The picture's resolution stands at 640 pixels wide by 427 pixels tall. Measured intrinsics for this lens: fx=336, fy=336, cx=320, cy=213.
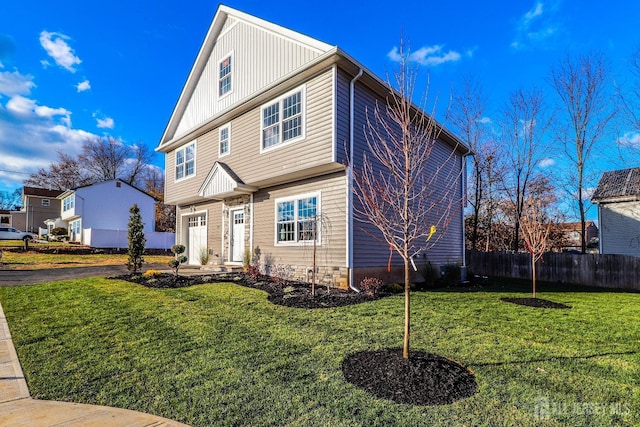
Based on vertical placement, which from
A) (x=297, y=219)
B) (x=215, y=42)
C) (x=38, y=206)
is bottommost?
(x=297, y=219)

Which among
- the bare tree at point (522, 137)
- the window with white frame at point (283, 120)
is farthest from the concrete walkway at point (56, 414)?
the bare tree at point (522, 137)

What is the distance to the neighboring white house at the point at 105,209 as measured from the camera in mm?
30062

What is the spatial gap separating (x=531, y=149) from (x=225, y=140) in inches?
657

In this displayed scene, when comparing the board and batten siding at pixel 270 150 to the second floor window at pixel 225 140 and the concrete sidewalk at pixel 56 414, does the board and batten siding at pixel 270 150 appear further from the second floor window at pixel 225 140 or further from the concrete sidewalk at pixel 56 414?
the concrete sidewalk at pixel 56 414

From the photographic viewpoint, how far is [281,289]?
8.75 meters

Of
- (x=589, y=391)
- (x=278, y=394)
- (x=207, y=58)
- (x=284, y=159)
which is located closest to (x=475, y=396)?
(x=589, y=391)

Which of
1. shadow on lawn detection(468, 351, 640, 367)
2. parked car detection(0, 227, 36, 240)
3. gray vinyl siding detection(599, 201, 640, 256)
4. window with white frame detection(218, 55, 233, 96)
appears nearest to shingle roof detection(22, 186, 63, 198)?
parked car detection(0, 227, 36, 240)

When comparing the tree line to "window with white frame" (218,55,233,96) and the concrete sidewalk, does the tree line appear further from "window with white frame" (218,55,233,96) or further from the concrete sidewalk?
the concrete sidewalk

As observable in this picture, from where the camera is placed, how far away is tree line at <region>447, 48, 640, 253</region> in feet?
54.9

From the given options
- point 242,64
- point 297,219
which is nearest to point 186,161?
point 242,64

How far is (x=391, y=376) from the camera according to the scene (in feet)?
11.7

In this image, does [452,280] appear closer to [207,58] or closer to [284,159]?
[284,159]

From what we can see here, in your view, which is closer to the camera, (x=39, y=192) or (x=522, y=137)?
(x=522, y=137)

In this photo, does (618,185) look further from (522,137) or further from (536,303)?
(536,303)
